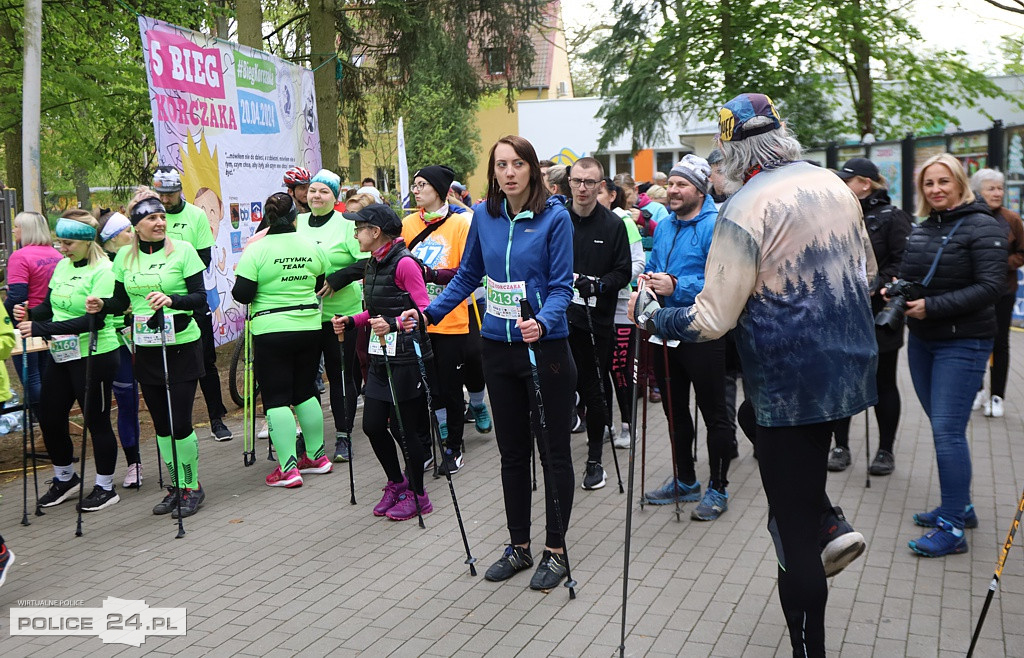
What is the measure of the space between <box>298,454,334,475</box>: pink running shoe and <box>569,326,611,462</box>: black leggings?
2105 millimetres

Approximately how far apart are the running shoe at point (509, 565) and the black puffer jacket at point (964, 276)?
2.46m

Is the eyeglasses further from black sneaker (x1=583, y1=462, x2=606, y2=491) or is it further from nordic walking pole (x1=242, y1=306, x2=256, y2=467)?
nordic walking pole (x1=242, y1=306, x2=256, y2=467)

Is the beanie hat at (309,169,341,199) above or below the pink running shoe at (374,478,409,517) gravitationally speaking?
above

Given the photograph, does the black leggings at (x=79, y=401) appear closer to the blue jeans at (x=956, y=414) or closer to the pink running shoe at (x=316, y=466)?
the pink running shoe at (x=316, y=466)

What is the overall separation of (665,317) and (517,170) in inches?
55.3

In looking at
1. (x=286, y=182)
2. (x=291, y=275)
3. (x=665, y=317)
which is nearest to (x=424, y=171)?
(x=291, y=275)

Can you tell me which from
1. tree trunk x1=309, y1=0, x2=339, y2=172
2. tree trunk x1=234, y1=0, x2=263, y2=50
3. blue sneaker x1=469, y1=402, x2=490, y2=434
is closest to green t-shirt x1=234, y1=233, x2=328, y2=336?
blue sneaker x1=469, y1=402, x2=490, y2=434

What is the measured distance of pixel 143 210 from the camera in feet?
20.6

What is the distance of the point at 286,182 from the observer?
842cm

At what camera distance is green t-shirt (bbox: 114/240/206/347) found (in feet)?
20.8

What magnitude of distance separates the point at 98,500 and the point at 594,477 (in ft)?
11.4

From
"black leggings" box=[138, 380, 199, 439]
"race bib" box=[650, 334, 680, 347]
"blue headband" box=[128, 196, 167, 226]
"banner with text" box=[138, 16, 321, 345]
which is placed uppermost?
"banner with text" box=[138, 16, 321, 345]

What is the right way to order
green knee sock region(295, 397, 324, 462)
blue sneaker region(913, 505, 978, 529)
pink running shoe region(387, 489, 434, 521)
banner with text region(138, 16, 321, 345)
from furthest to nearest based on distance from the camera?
1. banner with text region(138, 16, 321, 345)
2. green knee sock region(295, 397, 324, 462)
3. pink running shoe region(387, 489, 434, 521)
4. blue sneaker region(913, 505, 978, 529)

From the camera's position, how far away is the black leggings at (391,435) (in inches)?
239
